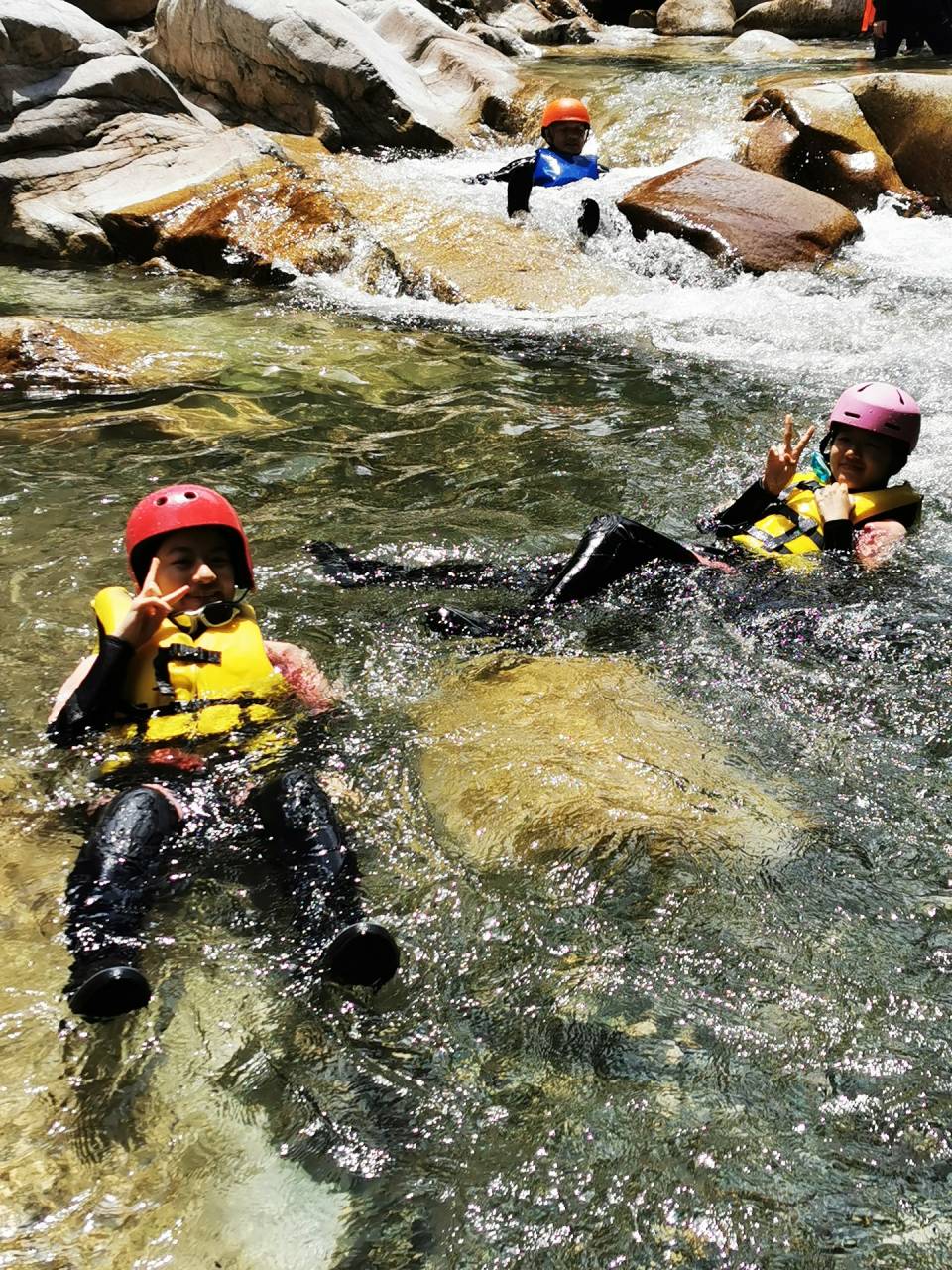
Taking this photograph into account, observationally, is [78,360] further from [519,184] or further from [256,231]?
[519,184]

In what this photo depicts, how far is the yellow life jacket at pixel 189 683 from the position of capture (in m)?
3.63

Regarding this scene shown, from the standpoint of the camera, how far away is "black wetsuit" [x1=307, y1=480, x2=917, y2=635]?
487cm

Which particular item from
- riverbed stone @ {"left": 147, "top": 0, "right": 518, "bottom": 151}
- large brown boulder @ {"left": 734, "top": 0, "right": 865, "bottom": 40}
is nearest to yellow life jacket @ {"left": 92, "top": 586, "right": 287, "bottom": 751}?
riverbed stone @ {"left": 147, "top": 0, "right": 518, "bottom": 151}

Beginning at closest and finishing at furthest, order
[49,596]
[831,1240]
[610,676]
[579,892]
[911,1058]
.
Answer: [831,1240] → [911,1058] → [579,892] → [610,676] → [49,596]

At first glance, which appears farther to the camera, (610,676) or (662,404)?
(662,404)

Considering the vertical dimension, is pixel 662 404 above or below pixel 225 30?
below

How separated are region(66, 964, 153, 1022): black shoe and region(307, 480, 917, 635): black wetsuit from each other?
234 cm

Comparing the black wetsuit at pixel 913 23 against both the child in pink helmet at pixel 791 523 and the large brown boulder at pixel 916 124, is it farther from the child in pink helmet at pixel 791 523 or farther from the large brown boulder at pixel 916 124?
the child in pink helmet at pixel 791 523

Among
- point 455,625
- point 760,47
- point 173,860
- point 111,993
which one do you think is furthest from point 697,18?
point 111,993

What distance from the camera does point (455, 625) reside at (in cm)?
453

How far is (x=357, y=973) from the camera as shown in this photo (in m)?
2.58

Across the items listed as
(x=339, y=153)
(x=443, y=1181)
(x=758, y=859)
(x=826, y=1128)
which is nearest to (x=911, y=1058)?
(x=826, y=1128)

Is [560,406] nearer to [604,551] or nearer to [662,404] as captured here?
[662,404]

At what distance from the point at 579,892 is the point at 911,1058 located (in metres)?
0.92
